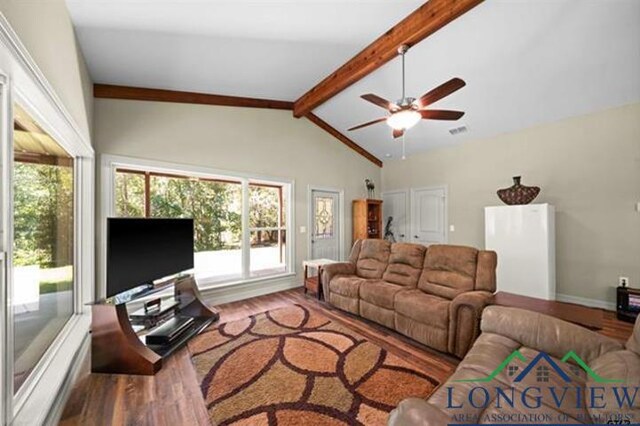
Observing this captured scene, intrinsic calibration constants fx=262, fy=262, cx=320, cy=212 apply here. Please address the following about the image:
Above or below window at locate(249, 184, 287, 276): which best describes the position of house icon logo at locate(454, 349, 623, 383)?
below

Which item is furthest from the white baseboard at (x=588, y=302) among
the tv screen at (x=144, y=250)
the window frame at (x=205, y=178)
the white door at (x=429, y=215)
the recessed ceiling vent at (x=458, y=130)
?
the tv screen at (x=144, y=250)

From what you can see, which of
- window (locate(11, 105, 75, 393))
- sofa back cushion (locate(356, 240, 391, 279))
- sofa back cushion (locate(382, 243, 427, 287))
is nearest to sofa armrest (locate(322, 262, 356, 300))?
sofa back cushion (locate(356, 240, 391, 279))

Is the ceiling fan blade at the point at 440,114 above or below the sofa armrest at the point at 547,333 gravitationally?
above

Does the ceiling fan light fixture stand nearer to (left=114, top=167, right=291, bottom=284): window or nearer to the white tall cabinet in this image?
the white tall cabinet

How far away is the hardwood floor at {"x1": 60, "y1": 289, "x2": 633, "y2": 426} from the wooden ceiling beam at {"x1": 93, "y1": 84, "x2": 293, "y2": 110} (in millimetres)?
3088

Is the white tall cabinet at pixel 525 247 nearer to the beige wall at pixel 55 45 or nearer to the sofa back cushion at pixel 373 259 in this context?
the sofa back cushion at pixel 373 259

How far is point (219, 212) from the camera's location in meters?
4.19

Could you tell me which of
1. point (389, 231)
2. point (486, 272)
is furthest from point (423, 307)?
point (389, 231)

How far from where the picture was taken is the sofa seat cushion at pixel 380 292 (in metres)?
2.95

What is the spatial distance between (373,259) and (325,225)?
1.85m

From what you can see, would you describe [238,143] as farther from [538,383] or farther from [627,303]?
[627,303]

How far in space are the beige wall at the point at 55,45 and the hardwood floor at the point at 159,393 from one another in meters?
2.18

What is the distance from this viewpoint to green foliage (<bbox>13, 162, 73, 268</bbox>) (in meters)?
1.69

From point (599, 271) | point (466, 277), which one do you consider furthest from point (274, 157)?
point (599, 271)
